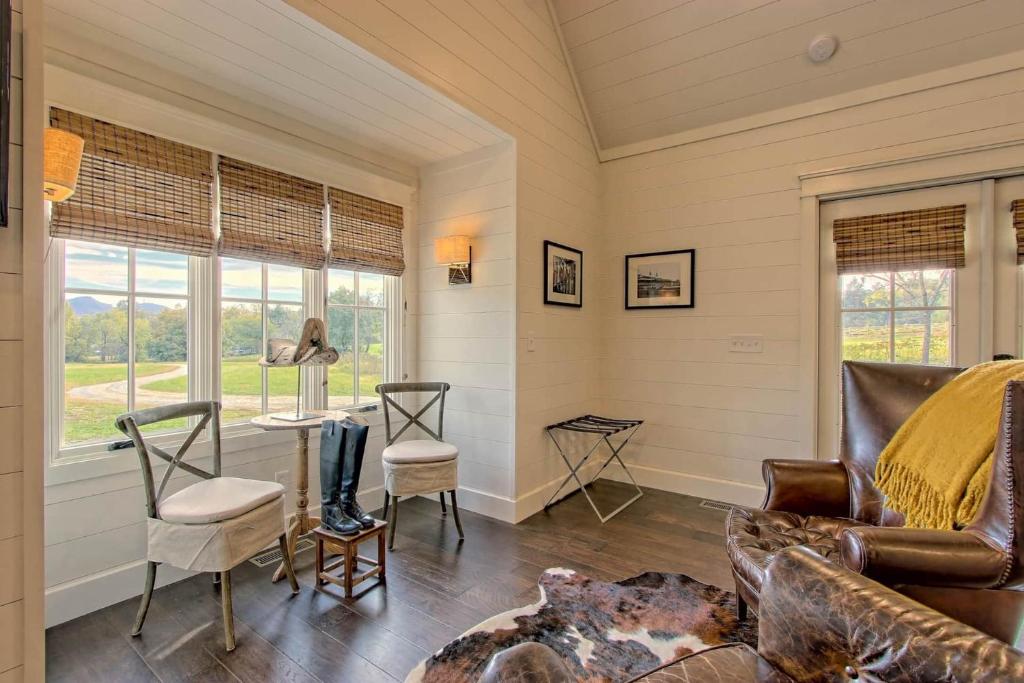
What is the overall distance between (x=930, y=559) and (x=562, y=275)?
2624mm

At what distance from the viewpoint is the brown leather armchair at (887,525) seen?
122 centimetres

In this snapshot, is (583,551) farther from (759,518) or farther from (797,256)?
(797,256)

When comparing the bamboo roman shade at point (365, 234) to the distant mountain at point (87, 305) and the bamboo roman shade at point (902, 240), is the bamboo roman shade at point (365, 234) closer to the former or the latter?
the distant mountain at point (87, 305)

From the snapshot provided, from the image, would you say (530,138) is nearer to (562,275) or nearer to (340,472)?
(562,275)

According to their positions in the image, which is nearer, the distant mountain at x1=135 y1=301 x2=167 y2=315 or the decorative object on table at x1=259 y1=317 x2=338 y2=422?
the distant mountain at x1=135 y1=301 x2=167 y2=315

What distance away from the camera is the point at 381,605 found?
2.10 metres

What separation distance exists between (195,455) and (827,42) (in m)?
4.28

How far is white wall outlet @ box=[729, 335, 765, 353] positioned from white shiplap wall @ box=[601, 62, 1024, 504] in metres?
0.04

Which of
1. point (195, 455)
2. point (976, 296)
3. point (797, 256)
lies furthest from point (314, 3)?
point (976, 296)

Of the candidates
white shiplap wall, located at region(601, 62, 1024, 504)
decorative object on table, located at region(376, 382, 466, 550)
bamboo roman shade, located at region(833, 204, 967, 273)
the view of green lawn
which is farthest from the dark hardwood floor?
bamboo roman shade, located at region(833, 204, 967, 273)

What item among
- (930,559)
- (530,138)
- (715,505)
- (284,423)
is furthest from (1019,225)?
(284,423)

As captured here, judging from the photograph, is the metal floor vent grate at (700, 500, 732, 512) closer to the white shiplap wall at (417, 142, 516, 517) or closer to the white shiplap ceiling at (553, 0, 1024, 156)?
the white shiplap wall at (417, 142, 516, 517)

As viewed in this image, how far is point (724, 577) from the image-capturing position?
2340 mm

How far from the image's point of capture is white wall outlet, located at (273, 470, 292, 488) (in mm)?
2762
